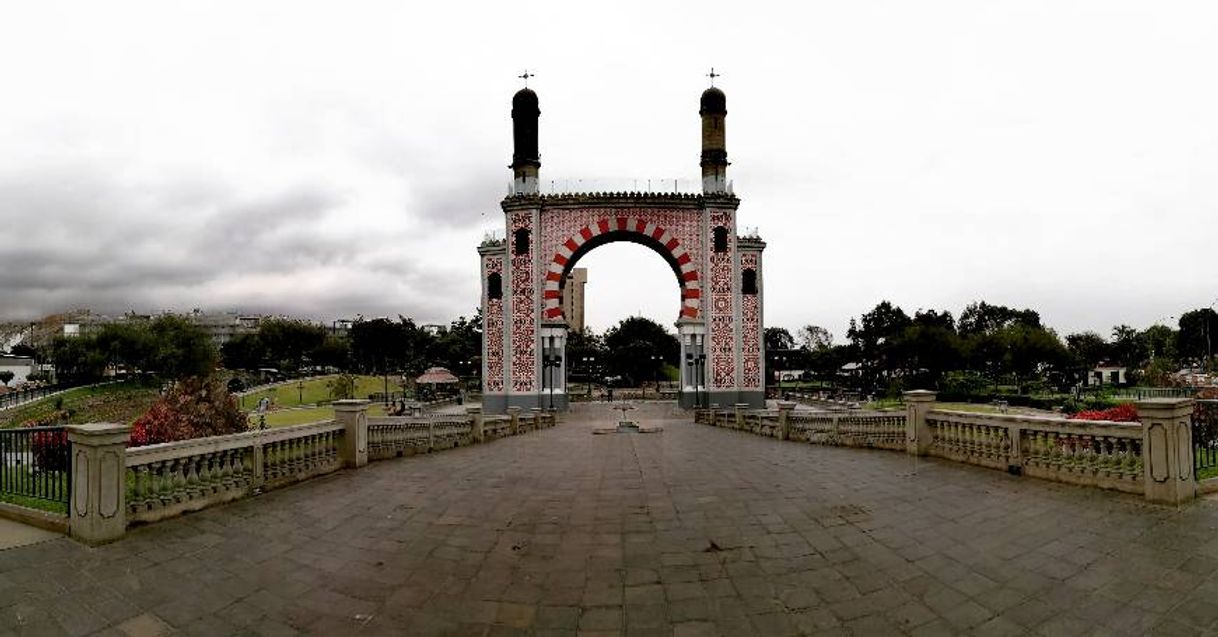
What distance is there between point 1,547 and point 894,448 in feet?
44.7

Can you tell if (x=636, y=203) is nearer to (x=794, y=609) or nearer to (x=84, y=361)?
(x=794, y=609)

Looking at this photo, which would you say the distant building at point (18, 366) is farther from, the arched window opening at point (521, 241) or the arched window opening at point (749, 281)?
the arched window opening at point (749, 281)

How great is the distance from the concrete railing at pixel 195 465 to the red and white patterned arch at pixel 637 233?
18985 mm

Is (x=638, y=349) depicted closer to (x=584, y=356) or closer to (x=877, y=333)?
(x=584, y=356)

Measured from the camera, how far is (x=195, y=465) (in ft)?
23.0

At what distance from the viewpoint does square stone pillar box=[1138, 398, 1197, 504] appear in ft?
21.6

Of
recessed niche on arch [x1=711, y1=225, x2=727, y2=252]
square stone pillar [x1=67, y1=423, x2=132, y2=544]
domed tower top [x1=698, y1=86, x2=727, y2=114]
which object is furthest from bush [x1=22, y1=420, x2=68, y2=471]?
domed tower top [x1=698, y1=86, x2=727, y2=114]

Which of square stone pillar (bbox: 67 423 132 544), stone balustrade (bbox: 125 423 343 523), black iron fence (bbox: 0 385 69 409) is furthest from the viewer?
black iron fence (bbox: 0 385 69 409)

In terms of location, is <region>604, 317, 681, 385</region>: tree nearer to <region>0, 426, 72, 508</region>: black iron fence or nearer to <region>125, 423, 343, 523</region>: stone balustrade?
<region>125, 423, 343, 523</region>: stone balustrade

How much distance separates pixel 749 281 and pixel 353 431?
968 inches

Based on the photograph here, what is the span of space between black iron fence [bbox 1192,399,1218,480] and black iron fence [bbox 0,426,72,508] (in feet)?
45.5

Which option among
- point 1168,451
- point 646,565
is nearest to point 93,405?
point 646,565

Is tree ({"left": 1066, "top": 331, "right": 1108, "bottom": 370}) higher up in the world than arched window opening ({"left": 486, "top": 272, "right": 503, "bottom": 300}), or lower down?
lower down

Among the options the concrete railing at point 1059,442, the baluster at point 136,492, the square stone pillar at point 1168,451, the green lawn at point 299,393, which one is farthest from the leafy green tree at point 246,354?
the square stone pillar at point 1168,451
